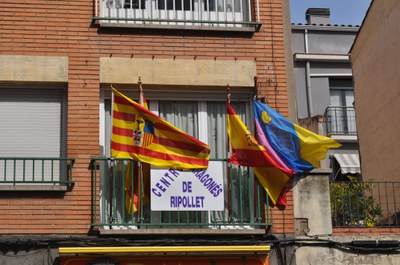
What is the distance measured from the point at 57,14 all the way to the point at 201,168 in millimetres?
3417

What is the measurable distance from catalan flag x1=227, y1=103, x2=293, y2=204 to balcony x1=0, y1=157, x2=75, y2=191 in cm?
251

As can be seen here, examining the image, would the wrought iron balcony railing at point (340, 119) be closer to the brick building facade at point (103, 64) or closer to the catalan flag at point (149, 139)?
the brick building facade at point (103, 64)

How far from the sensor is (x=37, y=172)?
1234 cm

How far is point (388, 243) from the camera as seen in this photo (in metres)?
12.4

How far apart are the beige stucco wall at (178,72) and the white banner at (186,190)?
1476 millimetres

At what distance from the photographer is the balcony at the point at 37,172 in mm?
12086

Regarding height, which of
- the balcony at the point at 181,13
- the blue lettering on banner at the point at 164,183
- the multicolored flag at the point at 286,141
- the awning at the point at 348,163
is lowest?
the blue lettering on banner at the point at 164,183

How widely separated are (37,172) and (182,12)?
3582mm

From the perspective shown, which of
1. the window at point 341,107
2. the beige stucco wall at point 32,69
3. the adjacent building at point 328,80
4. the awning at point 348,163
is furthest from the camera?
the window at point 341,107

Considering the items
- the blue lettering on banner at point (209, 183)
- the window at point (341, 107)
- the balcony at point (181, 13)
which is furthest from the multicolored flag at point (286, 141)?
the window at point (341, 107)

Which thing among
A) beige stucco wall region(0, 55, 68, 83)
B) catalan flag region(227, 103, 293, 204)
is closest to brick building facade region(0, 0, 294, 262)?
beige stucco wall region(0, 55, 68, 83)

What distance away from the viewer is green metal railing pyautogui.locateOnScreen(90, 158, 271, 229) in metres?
12.2

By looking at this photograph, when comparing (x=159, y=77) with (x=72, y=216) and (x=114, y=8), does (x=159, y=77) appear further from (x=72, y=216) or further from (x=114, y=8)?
(x=72, y=216)

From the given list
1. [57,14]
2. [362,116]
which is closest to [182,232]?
[57,14]
